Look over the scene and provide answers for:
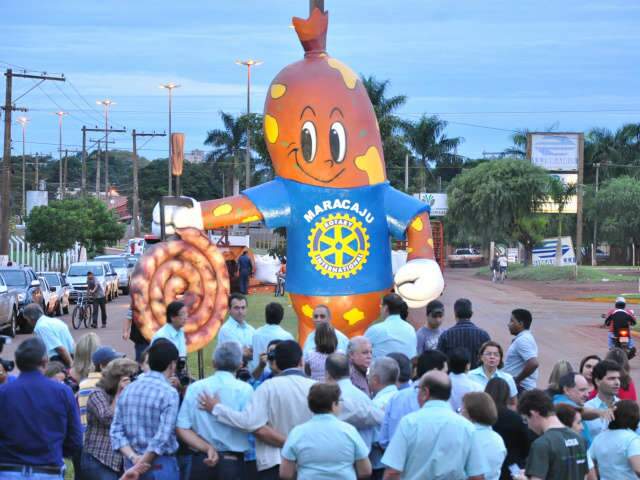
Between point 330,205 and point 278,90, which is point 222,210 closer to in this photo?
point 330,205

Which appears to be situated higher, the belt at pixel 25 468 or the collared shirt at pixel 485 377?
the collared shirt at pixel 485 377

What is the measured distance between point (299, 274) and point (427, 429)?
19.9ft

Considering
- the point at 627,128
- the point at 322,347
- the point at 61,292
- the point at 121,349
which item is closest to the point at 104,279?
the point at 61,292

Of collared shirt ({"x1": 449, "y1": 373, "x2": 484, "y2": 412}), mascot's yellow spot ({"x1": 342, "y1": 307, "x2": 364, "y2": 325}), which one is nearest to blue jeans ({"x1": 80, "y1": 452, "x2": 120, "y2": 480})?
collared shirt ({"x1": 449, "y1": 373, "x2": 484, "y2": 412})

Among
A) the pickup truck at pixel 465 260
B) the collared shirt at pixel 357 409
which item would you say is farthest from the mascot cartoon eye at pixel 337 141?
the pickup truck at pixel 465 260

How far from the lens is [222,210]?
1242cm

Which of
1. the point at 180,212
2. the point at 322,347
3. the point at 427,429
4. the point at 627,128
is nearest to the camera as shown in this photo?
the point at 427,429

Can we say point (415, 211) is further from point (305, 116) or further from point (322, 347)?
point (322, 347)

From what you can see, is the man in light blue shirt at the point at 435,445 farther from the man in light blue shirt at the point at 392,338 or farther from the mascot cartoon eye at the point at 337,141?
the mascot cartoon eye at the point at 337,141

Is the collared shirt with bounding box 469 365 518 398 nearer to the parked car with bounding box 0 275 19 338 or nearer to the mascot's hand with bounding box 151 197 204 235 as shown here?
the mascot's hand with bounding box 151 197 204 235

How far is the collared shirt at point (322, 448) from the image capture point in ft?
21.6

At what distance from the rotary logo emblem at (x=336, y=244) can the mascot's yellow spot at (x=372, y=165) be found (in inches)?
20.8

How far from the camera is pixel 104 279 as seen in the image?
36812mm

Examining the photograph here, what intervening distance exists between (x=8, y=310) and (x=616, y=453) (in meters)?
19.7
